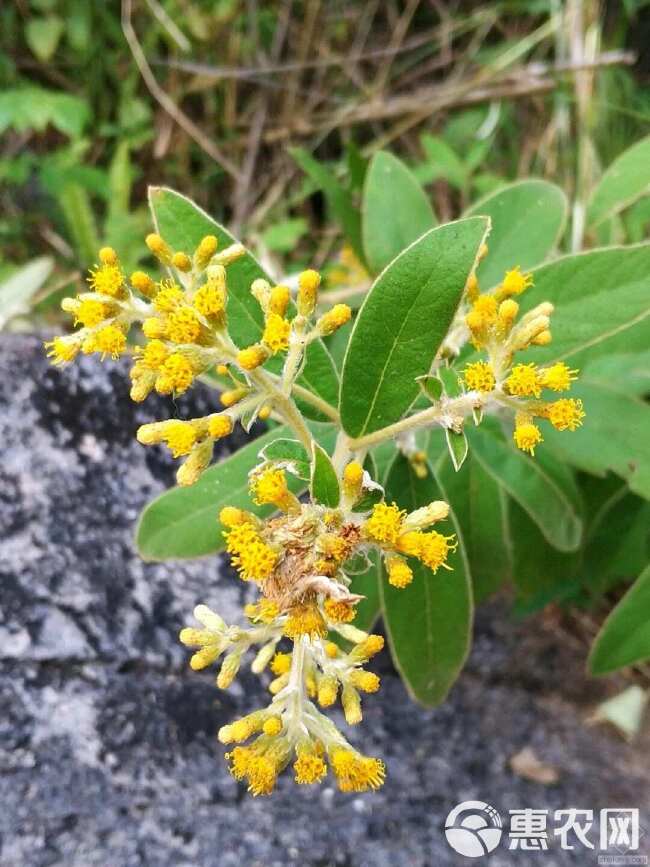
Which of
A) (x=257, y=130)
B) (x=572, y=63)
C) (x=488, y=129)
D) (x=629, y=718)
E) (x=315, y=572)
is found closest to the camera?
(x=315, y=572)

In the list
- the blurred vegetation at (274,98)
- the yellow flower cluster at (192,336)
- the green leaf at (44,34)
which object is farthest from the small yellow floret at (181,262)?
the green leaf at (44,34)

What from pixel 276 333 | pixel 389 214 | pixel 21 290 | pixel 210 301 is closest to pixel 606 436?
pixel 389 214

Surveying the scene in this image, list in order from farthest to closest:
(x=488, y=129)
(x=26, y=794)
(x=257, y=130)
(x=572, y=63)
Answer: (x=257, y=130) → (x=488, y=129) → (x=572, y=63) → (x=26, y=794)

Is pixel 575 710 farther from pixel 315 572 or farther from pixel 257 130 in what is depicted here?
pixel 257 130

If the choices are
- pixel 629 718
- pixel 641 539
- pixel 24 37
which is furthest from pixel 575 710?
pixel 24 37

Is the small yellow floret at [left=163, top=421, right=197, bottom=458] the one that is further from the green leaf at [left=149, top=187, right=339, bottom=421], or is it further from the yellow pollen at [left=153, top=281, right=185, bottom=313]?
the green leaf at [left=149, top=187, right=339, bottom=421]

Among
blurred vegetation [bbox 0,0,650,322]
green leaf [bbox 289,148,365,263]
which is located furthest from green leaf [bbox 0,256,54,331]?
green leaf [bbox 289,148,365,263]

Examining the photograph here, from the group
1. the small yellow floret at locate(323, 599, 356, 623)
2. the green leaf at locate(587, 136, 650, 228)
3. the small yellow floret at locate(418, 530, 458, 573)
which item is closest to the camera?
the small yellow floret at locate(323, 599, 356, 623)
